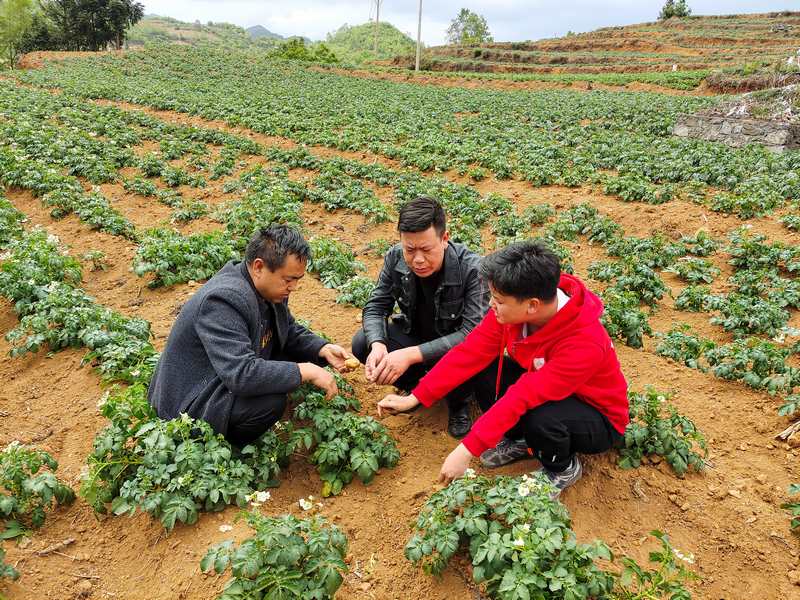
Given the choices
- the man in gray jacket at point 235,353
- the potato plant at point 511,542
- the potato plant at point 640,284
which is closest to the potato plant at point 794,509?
the potato plant at point 511,542

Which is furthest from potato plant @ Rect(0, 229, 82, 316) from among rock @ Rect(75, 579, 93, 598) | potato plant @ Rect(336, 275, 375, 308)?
rock @ Rect(75, 579, 93, 598)

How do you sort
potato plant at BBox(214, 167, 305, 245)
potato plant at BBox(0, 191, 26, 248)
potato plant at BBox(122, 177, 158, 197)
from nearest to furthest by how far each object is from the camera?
potato plant at BBox(0, 191, 26, 248) → potato plant at BBox(214, 167, 305, 245) → potato plant at BBox(122, 177, 158, 197)

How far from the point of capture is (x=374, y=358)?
3250mm

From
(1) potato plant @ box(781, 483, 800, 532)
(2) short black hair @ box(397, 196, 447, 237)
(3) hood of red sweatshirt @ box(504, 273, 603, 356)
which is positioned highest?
(2) short black hair @ box(397, 196, 447, 237)

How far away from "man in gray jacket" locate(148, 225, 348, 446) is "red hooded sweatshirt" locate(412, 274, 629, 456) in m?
1.07

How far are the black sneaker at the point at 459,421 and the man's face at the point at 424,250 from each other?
93cm

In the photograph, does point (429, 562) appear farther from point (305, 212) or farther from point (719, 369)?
point (305, 212)

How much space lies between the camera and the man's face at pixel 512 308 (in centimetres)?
236

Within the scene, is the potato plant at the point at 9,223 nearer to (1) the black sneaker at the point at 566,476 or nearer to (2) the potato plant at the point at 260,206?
(2) the potato plant at the point at 260,206

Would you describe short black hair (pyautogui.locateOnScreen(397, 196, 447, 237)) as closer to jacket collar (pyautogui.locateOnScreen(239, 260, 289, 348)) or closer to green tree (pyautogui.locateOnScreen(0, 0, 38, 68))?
jacket collar (pyautogui.locateOnScreen(239, 260, 289, 348))

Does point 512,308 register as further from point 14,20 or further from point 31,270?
point 14,20

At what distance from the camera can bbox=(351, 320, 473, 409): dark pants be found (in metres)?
3.33

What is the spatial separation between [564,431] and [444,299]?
116 centimetres

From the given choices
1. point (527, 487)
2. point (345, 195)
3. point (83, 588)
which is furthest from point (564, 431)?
point (345, 195)
